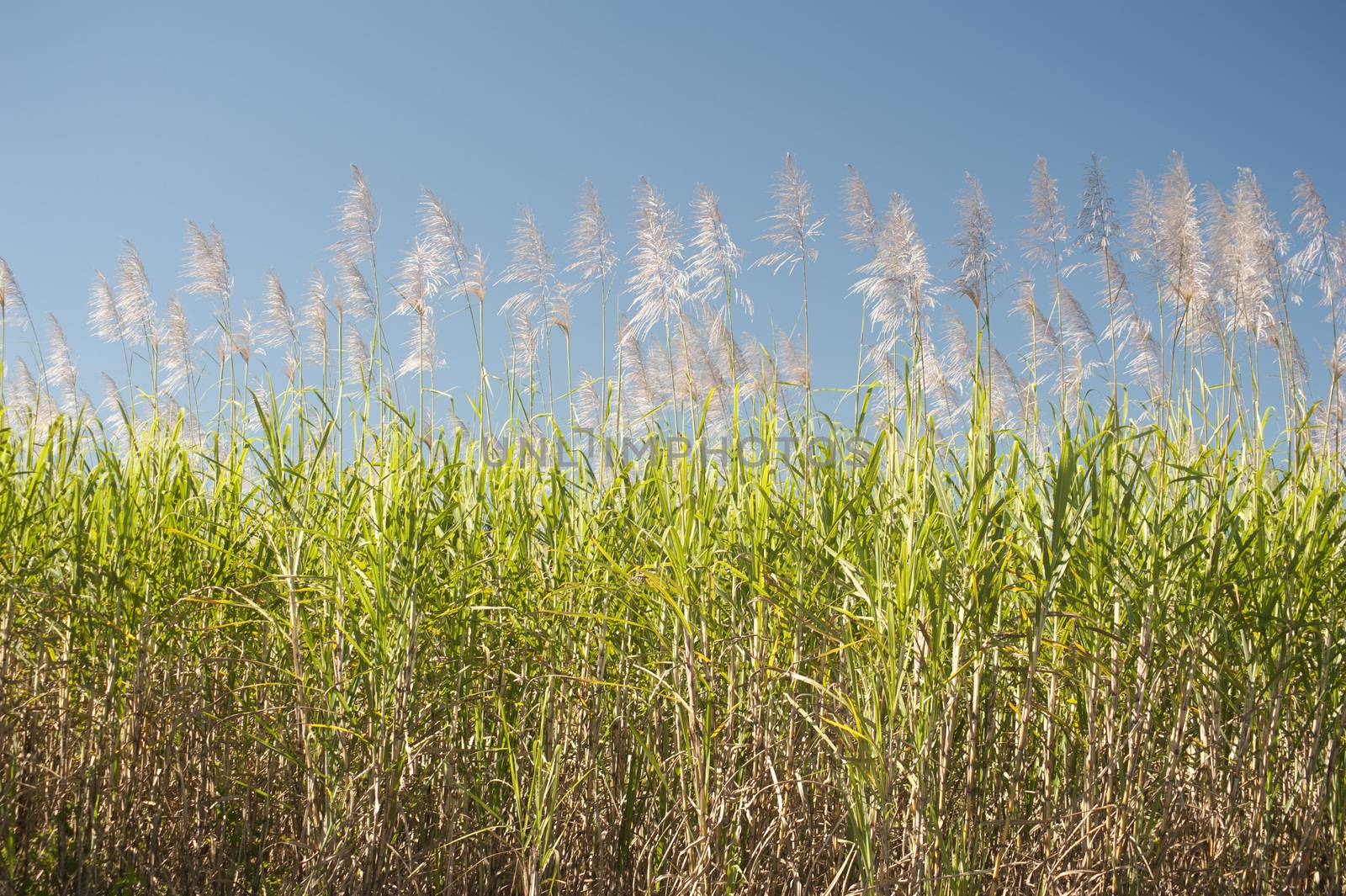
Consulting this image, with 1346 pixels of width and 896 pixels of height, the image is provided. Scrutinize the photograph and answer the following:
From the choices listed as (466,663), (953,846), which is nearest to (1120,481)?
(953,846)

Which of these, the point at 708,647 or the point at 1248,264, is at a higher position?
the point at 1248,264

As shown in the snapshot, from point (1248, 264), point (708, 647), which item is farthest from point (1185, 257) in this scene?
point (708, 647)

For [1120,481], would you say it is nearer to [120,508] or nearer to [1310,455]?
[1310,455]

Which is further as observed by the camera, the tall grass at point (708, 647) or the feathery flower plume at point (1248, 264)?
the feathery flower plume at point (1248, 264)

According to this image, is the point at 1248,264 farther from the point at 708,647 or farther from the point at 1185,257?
the point at 708,647

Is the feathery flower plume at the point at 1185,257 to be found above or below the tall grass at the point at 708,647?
above

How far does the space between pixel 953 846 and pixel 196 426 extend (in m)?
3.07

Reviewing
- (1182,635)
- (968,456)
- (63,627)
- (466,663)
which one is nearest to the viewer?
(968,456)

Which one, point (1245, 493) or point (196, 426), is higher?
point (196, 426)

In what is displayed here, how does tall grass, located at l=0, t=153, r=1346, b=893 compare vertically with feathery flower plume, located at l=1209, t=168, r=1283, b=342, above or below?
below

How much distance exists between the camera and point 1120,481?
2.07m

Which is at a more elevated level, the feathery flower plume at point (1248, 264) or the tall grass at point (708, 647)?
the feathery flower plume at point (1248, 264)

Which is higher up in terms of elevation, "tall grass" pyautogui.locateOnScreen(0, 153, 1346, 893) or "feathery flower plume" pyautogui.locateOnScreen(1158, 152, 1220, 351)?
"feathery flower plume" pyautogui.locateOnScreen(1158, 152, 1220, 351)

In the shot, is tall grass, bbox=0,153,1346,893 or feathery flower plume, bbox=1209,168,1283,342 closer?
tall grass, bbox=0,153,1346,893
